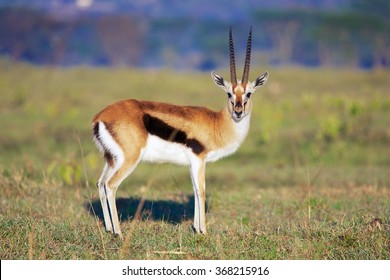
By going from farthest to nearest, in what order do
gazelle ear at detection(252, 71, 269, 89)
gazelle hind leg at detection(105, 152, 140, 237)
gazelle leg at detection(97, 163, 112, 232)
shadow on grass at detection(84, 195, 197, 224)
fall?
1. shadow on grass at detection(84, 195, 197, 224)
2. gazelle ear at detection(252, 71, 269, 89)
3. gazelle leg at detection(97, 163, 112, 232)
4. gazelle hind leg at detection(105, 152, 140, 237)

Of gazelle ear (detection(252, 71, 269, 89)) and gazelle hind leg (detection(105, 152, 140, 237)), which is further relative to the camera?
gazelle ear (detection(252, 71, 269, 89))

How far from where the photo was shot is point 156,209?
7.98m

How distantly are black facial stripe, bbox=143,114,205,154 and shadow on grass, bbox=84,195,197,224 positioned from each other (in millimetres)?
1081

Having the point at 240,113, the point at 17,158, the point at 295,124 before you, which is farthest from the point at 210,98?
the point at 240,113

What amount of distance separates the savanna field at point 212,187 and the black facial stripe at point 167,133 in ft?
2.53

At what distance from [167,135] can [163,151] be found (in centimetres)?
17

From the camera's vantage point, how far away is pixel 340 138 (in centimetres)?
1488

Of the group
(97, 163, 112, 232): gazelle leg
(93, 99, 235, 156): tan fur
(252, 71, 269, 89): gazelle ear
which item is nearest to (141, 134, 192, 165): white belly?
(93, 99, 235, 156): tan fur

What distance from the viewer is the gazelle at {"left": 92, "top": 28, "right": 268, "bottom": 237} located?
6312 millimetres

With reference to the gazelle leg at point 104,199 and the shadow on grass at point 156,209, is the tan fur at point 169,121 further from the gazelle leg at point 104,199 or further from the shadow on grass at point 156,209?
the shadow on grass at point 156,209

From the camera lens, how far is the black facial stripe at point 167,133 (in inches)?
253

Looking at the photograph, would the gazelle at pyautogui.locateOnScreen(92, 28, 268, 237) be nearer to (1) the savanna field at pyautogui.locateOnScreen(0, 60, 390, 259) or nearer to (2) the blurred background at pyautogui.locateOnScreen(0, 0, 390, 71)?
(1) the savanna field at pyautogui.locateOnScreen(0, 60, 390, 259)

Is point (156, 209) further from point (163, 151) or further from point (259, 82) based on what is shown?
point (259, 82)

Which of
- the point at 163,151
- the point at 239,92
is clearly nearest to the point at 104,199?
the point at 163,151
